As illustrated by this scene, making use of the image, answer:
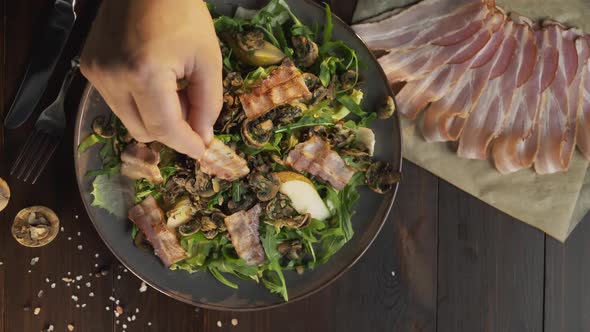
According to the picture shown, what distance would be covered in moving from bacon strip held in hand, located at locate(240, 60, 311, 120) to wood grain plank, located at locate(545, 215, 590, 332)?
95 centimetres

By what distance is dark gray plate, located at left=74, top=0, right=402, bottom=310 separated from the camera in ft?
5.00

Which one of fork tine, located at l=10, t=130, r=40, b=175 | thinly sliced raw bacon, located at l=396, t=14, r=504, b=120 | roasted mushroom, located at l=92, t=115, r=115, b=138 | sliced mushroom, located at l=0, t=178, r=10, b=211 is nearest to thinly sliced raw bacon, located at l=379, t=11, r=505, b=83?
thinly sliced raw bacon, located at l=396, t=14, r=504, b=120

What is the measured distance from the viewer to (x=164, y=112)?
2.55ft

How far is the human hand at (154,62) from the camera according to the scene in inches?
26.3

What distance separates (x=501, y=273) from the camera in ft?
5.82

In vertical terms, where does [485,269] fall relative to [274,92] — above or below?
below

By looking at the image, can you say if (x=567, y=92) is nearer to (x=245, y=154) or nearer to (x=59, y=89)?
(x=245, y=154)

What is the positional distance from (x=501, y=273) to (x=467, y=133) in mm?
455

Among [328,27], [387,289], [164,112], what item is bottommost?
[387,289]

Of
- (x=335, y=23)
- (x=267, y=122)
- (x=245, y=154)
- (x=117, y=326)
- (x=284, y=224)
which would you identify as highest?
(x=335, y=23)

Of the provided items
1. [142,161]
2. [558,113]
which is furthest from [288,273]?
[558,113]

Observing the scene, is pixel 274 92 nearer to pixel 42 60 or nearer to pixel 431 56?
pixel 431 56

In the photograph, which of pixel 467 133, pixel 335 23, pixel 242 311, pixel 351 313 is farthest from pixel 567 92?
pixel 242 311

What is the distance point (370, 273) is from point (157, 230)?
2.17 ft
